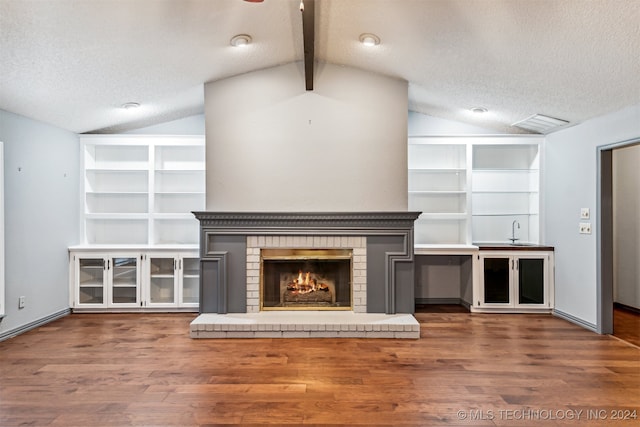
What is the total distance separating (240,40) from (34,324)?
12.3ft

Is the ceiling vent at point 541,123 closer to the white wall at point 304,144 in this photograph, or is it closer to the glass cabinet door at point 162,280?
the white wall at point 304,144

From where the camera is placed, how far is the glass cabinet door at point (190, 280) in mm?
4840

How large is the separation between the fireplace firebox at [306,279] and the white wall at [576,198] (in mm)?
2560

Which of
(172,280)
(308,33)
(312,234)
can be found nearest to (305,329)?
(312,234)

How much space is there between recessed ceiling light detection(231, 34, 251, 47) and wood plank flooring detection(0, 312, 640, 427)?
9.33 ft

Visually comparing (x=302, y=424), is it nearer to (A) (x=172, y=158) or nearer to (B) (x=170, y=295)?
(B) (x=170, y=295)

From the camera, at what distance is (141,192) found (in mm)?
5066

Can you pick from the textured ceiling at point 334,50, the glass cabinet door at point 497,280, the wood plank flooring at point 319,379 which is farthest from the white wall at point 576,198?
the glass cabinet door at point 497,280

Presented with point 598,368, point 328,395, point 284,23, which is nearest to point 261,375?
point 328,395

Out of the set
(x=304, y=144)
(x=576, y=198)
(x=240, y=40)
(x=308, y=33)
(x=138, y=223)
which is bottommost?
(x=138, y=223)

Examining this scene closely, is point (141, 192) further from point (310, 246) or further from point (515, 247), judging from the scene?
point (515, 247)

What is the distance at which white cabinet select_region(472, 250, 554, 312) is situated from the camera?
4707 mm

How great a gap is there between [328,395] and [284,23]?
10.1 feet

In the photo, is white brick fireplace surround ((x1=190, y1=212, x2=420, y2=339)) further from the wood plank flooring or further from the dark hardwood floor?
the dark hardwood floor
